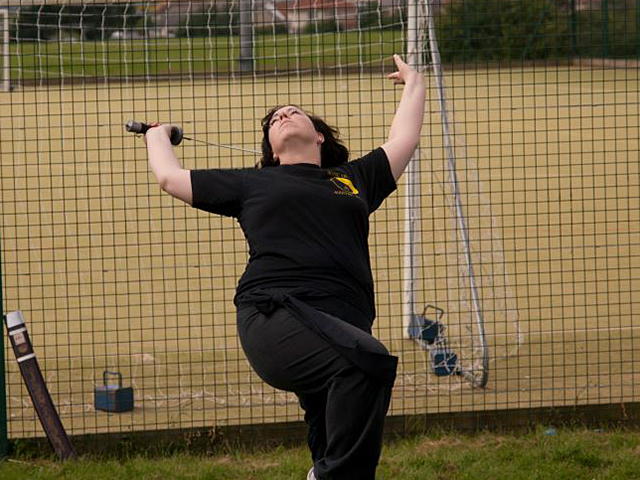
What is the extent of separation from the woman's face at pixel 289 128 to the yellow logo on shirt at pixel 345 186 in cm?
22

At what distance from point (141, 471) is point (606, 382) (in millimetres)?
3017

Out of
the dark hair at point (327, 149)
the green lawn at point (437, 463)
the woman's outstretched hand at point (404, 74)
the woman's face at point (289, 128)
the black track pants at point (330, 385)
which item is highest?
the woman's outstretched hand at point (404, 74)

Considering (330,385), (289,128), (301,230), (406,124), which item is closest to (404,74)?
(406,124)

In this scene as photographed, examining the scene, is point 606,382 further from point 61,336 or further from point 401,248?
point 61,336

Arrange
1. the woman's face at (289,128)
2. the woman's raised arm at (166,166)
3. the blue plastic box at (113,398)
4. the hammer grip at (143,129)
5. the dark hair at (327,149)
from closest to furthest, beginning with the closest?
the woman's raised arm at (166,166), the woman's face at (289,128), the hammer grip at (143,129), the dark hair at (327,149), the blue plastic box at (113,398)

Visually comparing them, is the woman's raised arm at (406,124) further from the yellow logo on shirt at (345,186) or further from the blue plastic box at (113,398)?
the blue plastic box at (113,398)

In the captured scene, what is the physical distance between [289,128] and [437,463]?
2.35 meters

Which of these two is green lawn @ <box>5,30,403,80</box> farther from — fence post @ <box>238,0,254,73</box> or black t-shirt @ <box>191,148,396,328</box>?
black t-shirt @ <box>191,148,396,328</box>

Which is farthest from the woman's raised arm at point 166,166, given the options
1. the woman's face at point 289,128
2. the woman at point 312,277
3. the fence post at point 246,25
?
the fence post at point 246,25

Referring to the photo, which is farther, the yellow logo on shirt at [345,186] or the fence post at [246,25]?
the fence post at [246,25]

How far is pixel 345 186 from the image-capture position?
428 cm

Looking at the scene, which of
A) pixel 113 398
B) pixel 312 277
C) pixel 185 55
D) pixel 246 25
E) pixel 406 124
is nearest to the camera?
pixel 312 277

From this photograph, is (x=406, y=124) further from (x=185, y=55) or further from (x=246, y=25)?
(x=185, y=55)

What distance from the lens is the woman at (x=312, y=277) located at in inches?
Answer: 149
